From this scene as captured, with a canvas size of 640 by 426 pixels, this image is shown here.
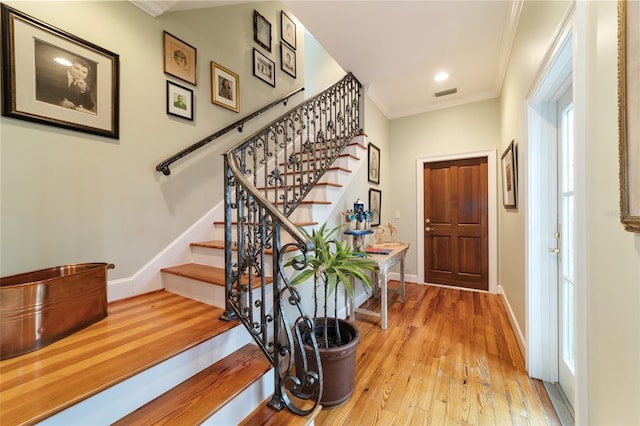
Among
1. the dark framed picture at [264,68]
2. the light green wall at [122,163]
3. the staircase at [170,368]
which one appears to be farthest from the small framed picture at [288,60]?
the staircase at [170,368]

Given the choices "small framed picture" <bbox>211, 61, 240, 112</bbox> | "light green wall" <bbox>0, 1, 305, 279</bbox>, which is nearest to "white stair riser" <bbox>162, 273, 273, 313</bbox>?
"light green wall" <bbox>0, 1, 305, 279</bbox>

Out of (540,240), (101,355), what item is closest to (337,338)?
(101,355)

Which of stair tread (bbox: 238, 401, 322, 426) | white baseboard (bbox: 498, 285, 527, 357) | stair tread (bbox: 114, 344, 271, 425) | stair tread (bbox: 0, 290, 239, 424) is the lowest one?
white baseboard (bbox: 498, 285, 527, 357)

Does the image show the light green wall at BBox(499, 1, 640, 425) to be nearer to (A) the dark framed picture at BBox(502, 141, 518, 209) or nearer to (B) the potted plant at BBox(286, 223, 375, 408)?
(B) the potted plant at BBox(286, 223, 375, 408)

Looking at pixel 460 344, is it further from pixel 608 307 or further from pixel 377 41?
pixel 377 41

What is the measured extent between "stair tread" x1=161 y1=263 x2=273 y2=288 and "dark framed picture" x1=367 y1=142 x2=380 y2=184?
93.8 inches

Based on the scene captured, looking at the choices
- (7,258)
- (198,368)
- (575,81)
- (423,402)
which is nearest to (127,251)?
(7,258)

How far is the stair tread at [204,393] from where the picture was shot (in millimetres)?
1053

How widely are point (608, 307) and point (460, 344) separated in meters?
1.66

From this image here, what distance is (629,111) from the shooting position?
0.70 meters

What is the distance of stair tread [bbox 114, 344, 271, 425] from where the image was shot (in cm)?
105

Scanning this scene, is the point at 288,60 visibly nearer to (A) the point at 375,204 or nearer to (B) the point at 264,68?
(B) the point at 264,68

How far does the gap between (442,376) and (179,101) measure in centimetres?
311

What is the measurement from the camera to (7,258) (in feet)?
4.72
